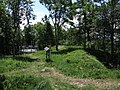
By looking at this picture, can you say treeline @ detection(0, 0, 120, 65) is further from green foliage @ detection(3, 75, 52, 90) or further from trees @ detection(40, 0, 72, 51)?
green foliage @ detection(3, 75, 52, 90)

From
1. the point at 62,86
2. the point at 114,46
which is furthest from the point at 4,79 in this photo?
the point at 114,46

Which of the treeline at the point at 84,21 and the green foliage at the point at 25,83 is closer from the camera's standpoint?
the green foliage at the point at 25,83

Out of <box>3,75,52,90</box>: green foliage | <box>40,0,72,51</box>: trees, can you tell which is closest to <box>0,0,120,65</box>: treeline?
<box>40,0,72,51</box>: trees

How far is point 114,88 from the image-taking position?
16406 mm

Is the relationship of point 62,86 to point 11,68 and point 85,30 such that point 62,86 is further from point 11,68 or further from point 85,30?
point 85,30

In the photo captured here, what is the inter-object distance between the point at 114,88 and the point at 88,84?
1.85 meters

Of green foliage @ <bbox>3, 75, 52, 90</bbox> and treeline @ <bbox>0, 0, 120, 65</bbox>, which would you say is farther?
treeline @ <bbox>0, 0, 120, 65</bbox>

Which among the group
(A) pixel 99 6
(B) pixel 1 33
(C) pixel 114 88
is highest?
(A) pixel 99 6

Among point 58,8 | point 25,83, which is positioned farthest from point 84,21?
point 25,83

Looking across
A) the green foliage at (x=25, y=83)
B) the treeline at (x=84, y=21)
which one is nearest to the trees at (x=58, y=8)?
the treeline at (x=84, y=21)

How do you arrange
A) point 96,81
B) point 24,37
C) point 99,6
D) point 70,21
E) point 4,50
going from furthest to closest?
point 24,37 < point 4,50 < point 70,21 < point 99,6 < point 96,81

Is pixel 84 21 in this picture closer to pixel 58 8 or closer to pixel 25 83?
pixel 58 8

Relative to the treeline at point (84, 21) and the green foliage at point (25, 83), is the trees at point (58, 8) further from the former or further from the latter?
the green foliage at point (25, 83)

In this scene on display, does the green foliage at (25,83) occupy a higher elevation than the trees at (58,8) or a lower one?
A: lower
